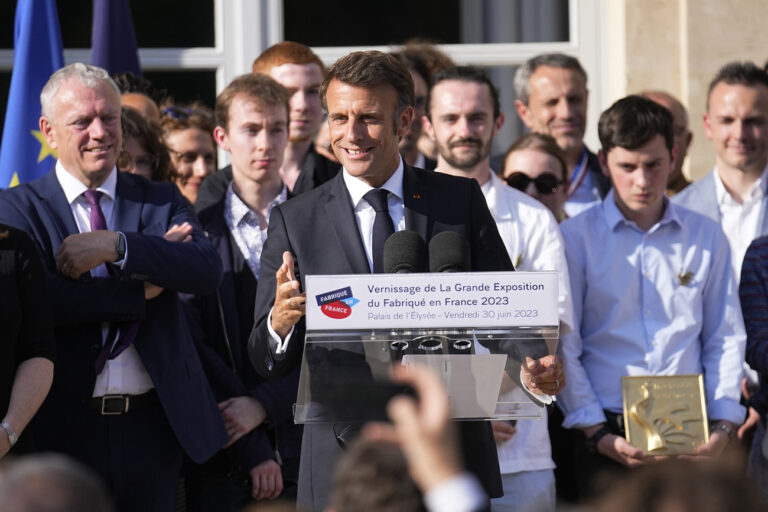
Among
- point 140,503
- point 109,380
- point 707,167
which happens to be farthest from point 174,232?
point 707,167

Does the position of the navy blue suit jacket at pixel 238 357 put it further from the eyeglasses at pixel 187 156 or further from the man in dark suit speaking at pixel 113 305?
the eyeglasses at pixel 187 156

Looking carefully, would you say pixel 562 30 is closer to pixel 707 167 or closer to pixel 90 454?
pixel 707 167

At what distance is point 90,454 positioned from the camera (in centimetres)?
491

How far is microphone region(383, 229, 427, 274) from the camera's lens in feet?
11.9

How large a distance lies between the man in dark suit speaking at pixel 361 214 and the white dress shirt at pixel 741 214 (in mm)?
2555

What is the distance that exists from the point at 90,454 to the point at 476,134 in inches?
89.7

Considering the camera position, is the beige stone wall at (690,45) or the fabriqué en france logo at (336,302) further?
the beige stone wall at (690,45)

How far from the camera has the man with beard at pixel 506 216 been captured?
5.48m

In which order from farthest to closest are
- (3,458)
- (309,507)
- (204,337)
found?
(204,337) → (3,458) → (309,507)

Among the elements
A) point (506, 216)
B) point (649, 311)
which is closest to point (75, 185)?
point (506, 216)

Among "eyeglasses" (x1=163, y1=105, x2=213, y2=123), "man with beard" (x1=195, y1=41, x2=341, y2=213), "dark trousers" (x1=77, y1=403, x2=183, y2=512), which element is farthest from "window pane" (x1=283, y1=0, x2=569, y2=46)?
"dark trousers" (x1=77, y1=403, x2=183, y2=512)

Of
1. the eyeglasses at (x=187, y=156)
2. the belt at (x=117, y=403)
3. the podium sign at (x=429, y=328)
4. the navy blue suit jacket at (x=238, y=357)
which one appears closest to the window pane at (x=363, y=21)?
the eyeglasses at (x=187, y=156)

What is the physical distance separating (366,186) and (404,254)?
25.1 inches

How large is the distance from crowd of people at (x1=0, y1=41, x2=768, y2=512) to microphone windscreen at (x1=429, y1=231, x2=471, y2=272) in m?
0.32
